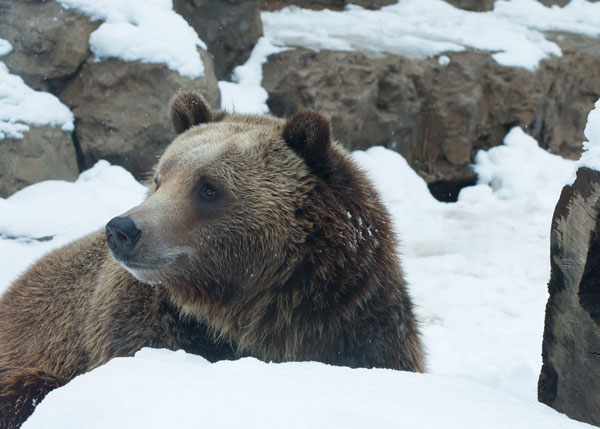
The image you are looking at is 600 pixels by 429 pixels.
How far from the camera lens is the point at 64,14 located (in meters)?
6.84

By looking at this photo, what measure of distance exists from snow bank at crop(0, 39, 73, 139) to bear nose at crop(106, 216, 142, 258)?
13.5ft

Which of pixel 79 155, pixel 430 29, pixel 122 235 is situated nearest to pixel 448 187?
pixel 430 29

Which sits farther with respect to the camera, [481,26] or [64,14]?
[481,26]

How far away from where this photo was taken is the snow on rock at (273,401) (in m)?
1.62

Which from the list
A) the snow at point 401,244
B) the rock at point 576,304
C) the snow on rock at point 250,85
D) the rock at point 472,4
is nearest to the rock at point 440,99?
the snow on rock at point 250,85

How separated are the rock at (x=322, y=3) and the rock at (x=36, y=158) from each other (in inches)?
203

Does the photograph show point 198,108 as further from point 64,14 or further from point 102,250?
point 64,14

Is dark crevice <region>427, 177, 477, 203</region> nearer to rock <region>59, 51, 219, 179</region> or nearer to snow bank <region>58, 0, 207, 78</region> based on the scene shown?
rock <region>59, 51, 219, 179</region>

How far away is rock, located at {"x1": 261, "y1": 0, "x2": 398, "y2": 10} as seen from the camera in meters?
10.9

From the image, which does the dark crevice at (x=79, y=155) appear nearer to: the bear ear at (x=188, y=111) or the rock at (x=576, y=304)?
the bear ear at (x=188, y=111)

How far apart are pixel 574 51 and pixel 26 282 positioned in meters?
9.66

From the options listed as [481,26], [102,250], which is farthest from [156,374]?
[481,26]

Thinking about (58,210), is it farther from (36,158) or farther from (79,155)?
(79,155)

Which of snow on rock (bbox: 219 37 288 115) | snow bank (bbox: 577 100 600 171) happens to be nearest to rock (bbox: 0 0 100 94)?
snow on rock (bbox: 219 37 288 115)
